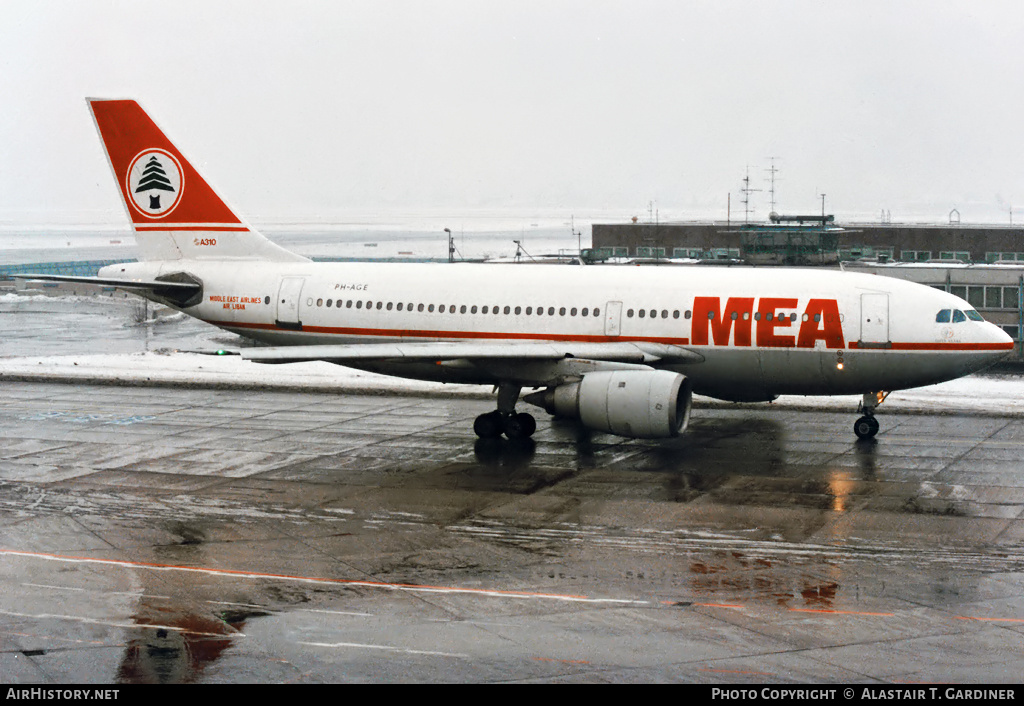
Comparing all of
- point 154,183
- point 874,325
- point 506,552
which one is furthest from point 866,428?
point 154,183

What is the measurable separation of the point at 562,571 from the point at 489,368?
11439 mm

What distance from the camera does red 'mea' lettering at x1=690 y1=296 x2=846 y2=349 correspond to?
28.0 meters

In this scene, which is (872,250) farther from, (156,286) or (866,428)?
(156,286)

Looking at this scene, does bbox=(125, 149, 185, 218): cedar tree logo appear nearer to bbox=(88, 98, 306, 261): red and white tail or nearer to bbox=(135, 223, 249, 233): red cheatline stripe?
bbox=(88, 98, 306, 261): red and white tail

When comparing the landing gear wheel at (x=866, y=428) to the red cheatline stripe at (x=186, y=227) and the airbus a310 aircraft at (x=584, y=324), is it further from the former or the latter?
the red cheatline stripe at (x=186, y=227)

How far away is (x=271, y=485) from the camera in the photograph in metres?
24.4

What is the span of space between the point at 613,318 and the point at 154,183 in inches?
585

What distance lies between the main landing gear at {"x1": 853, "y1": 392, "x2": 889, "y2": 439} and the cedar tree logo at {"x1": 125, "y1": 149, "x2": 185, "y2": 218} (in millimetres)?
20606

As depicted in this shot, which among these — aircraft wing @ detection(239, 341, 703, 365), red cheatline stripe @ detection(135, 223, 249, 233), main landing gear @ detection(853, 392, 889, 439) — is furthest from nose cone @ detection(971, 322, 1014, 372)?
red cheatline stripe @ detection(135, 223, 249, 233)

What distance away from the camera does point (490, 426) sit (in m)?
29.5

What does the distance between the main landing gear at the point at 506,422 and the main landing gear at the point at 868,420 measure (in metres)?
8.32

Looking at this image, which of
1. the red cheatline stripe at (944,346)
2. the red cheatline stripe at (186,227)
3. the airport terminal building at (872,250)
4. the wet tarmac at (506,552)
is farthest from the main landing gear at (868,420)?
the red cheatline stripe at (186,227)
